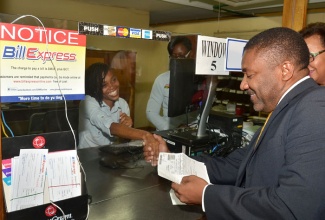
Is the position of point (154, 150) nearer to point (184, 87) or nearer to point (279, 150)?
point (184, 87)

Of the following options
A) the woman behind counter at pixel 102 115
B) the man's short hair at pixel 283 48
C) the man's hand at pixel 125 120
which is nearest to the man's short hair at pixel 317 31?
the man's short hair at pixel 283 48

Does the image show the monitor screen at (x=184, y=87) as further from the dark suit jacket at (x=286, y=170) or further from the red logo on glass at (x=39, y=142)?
the red logo on glass at (x=39, y=142)

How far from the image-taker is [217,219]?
0.88 metres

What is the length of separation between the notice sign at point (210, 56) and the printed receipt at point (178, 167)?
1.56ft

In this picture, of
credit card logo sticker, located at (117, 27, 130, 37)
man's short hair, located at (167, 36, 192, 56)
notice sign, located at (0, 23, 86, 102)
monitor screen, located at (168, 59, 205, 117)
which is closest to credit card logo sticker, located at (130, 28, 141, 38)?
credit card logo sticker, located at (117, 27, 130, 37)

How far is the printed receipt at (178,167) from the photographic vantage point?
3.83 ft

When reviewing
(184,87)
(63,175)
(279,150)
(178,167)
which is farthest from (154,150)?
(279,150)

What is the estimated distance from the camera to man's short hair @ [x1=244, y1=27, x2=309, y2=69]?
0.90 m

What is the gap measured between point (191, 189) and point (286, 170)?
32 cm

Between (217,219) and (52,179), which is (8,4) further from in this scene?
(217,219)

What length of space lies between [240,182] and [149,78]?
2.27m

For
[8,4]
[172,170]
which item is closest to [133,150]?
[172,170]

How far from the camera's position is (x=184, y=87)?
155cm

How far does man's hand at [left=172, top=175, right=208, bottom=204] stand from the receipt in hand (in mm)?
130
